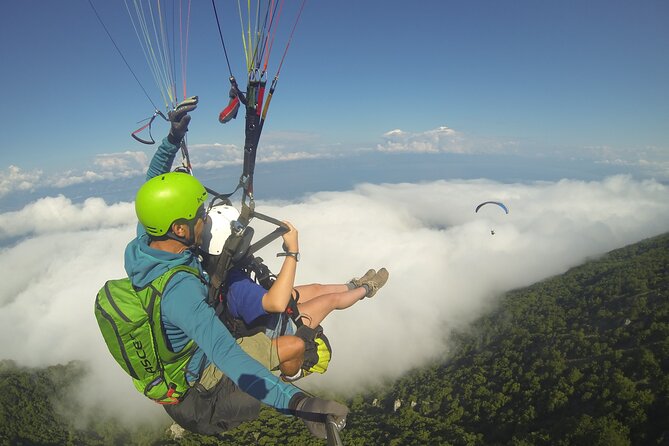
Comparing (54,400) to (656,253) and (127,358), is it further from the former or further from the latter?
(656,253)

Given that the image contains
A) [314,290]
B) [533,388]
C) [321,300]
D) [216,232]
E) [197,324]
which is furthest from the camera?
[533,388]

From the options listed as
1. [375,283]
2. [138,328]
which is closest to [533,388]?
[375,283]

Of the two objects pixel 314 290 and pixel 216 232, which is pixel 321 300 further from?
pixel 216 232

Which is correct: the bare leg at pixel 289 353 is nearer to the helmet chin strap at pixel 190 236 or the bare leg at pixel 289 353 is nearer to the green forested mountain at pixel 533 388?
the helmet chin strap at pixel 190 236

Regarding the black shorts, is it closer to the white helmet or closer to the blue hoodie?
the blue hoodie

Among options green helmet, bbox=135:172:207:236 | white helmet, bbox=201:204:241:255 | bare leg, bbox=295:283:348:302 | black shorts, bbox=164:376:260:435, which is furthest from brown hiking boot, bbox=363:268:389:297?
green helmet, bbox=135:172:207:236

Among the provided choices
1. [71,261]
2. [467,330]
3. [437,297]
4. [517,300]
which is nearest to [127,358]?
[517,300]
